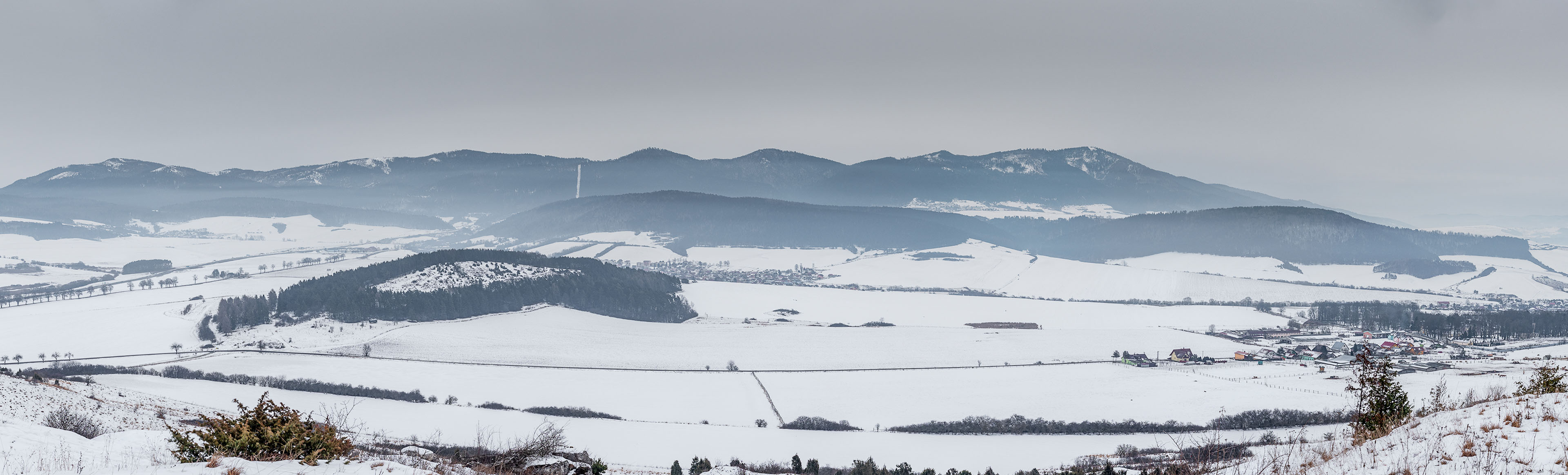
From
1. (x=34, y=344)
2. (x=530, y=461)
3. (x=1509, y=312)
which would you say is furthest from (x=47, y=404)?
(x=1509, y=312)

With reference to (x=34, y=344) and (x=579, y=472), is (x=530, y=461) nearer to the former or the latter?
(x=579, y=472)

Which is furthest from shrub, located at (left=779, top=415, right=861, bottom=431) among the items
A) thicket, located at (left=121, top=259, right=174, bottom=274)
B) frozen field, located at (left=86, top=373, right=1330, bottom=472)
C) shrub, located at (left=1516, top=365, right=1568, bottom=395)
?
thicket, located at (left=121, top=259, right=174, bottom=274)

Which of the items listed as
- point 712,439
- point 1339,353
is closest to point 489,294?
point 712,439

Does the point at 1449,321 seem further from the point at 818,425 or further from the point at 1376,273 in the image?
the point at 818,425

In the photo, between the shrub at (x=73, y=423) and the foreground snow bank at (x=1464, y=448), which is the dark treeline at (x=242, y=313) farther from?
the foreground snow bank at (x=1464, y=448)

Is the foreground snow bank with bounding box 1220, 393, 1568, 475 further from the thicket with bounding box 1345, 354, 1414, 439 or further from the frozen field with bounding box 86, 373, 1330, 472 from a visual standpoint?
the frozen field with bounding box 86, 373, 1330, 472

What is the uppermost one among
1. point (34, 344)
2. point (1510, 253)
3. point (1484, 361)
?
point (1510, 253)
